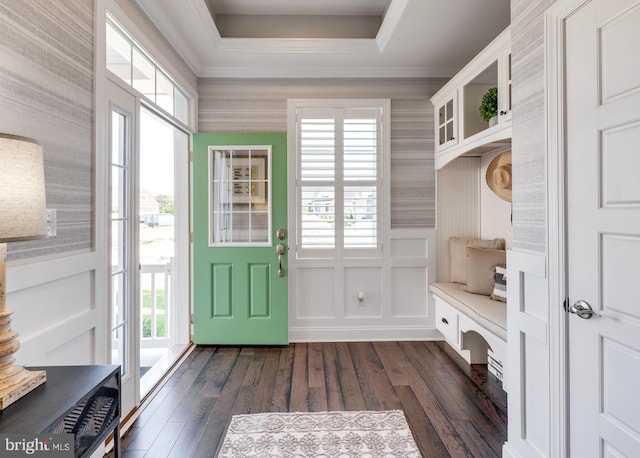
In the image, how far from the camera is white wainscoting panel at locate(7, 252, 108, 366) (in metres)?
1.32

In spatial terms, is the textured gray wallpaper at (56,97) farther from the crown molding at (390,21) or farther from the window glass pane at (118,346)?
the crown molding at (390,21)

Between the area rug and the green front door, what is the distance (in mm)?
1196

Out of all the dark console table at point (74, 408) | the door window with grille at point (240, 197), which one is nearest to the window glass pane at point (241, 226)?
the door window with grille at point (240, 197)

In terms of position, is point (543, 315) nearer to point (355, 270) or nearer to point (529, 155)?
point (529, 155)

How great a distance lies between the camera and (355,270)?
3455 mm

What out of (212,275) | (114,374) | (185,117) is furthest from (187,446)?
(185,117)

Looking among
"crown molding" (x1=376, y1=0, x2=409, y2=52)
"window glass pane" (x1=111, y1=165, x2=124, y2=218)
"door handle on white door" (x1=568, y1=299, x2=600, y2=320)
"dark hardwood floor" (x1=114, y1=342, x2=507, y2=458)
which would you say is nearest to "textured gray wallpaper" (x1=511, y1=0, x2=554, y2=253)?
"door handle on white door" (x1=568, y1=299, x2=600, y2=320)

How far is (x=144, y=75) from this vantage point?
2416 mm

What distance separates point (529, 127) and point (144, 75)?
245 cm

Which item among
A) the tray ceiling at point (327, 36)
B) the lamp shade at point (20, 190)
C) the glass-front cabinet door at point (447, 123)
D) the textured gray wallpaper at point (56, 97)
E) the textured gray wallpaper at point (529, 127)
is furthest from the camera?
the glass-front cabinet door at point (447, 123)

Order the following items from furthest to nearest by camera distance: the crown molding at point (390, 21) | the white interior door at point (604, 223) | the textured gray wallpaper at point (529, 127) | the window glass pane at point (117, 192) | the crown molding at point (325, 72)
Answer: the crown molding at point (325, 72) < the crown molding at point (390, 21) < the window glass pane at point (117, 192) < the textured gray wallpaper at point (529, 127) < the white interior door at point (604, 223)

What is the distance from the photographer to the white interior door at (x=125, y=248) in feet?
6.79

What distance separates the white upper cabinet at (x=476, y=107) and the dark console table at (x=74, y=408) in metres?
2.47

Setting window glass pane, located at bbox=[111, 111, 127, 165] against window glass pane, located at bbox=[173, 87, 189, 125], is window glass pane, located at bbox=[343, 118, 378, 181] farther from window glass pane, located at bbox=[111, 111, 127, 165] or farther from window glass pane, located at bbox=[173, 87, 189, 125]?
window glass pane, located at bbox=[111, 111, 127, 165]
